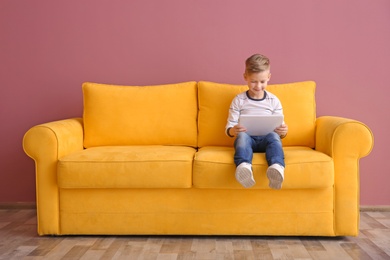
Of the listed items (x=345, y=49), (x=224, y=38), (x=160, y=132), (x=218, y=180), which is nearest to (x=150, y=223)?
(x=218, y=180)

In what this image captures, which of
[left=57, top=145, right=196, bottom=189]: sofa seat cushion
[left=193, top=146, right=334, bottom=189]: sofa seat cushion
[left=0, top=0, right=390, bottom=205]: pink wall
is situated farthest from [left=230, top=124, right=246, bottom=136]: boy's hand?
[left=0, top=0, right=390, bottom=205]: pink wall

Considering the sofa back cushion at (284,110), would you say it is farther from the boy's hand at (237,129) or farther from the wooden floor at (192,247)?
the wooden floor at (192,247)

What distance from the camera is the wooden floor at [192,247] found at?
298 cm

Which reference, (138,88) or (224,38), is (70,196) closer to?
(138,88)

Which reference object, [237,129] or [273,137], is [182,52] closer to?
[237,129]

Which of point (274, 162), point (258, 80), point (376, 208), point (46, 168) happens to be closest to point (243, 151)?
point (274, 162)

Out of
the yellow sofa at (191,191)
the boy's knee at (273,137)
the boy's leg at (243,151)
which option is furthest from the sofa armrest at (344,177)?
the boy's leg at (243,151)

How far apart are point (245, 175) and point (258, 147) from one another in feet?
1.42

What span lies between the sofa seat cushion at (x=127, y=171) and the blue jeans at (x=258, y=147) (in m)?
0.30

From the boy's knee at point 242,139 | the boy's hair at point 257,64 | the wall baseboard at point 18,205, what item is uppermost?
the boy's hair at point 257,64

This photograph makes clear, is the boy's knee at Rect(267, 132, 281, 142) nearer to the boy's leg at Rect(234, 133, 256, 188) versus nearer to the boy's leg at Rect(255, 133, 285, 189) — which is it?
the boy's leg at Rect(255, 133, 285, 189)

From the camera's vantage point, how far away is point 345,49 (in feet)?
13.8

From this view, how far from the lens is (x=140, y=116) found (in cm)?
394

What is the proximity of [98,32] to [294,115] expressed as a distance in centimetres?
161
